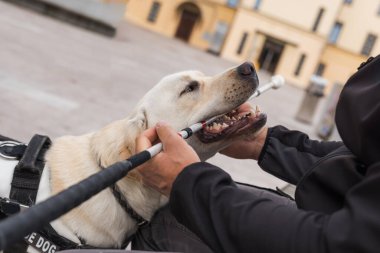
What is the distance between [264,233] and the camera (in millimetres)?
1312

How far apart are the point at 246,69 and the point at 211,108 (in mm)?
231

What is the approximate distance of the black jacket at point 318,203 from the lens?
1.21 m

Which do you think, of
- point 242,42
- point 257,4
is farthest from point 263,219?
point 257,4

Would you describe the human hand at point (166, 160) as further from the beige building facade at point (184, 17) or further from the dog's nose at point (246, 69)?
the beige building facade at point (184, 17)

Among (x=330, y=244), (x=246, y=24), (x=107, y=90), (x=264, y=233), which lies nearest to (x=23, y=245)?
(x=264, y=233)

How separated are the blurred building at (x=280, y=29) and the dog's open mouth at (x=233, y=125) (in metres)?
32.2

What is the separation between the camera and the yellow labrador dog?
200cm

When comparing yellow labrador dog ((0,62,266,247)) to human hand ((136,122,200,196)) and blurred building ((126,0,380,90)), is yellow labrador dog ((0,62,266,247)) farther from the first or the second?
blurred building ((126,0,380,90))

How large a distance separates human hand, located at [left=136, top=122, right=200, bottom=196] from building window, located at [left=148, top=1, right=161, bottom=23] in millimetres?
37165

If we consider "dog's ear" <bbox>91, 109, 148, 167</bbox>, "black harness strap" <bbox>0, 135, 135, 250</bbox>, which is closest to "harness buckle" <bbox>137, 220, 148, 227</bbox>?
"black harness strap" <bbox>0, 135, 135, 250</bbox>

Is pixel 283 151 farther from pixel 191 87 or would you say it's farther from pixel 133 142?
pixel 133 142

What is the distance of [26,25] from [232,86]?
10.6 m

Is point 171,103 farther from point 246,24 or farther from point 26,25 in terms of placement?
point 246,24

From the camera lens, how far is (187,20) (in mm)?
38469
